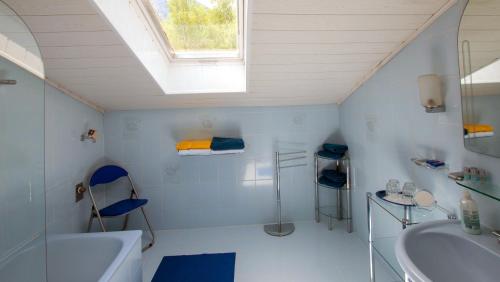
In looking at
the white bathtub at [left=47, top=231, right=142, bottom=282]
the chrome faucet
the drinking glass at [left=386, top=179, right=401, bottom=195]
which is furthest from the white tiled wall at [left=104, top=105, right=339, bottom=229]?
the chrome faucet

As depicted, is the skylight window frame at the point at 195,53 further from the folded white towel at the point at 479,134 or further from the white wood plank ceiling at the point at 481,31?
the folded white towel at the point at 479,134

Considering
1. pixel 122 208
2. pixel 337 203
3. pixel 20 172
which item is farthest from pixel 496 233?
pixel 122 208

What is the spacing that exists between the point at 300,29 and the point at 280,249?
1.76 metres

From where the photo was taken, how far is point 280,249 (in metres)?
2.04

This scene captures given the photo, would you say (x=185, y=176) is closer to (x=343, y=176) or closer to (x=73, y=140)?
(x=73, y=140)

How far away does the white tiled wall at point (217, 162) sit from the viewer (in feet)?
7.82

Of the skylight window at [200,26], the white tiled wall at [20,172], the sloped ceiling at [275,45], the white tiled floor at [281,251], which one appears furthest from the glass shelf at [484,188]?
the white tiled wall at [20,172]

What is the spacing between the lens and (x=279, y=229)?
7.72 ft

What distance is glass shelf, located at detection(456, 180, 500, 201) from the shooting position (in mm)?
823

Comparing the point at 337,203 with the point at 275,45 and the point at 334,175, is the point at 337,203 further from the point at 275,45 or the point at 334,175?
the point at 275,45

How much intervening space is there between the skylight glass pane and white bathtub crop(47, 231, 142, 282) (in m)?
1.42

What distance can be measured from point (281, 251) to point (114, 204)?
5.18 feet

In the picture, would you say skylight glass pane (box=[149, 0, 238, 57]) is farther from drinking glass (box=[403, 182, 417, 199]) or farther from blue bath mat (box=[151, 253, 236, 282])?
blue bath mat (box=[151, 253, 236, 282])

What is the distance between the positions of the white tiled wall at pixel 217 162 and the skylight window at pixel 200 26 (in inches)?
27.7
